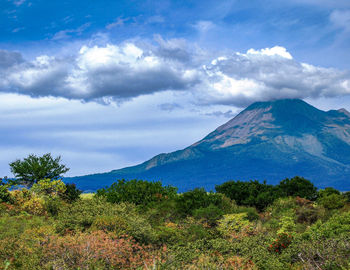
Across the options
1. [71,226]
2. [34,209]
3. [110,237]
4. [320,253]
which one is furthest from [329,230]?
[34,209]

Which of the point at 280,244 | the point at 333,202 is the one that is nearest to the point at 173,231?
the point at 280,244

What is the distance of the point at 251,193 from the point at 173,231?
14.5 m

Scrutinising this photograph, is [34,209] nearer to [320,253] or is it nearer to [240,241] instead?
[240,241]

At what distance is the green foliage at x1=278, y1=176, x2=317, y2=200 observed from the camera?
113ft

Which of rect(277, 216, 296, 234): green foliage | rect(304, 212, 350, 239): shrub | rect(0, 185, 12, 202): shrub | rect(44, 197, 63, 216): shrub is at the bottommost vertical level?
rect(277, 216, 296, 234): green foliage

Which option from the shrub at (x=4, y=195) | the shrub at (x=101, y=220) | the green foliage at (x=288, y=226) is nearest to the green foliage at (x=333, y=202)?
the green foliage at (x=288, y=226)

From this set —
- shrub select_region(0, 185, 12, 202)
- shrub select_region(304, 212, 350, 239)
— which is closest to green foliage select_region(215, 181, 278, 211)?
shrub select_region(304, 212, 350, 239)

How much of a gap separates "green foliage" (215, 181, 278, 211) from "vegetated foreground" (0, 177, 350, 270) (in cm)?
8

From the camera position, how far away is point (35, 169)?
132 feet

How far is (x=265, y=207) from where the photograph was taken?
3192 centimetres

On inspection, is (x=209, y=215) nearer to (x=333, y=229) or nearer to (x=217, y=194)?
(x=217, y=194)

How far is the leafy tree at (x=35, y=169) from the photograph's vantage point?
40.3 meters

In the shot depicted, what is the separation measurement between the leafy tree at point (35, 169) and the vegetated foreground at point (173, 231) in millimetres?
5978

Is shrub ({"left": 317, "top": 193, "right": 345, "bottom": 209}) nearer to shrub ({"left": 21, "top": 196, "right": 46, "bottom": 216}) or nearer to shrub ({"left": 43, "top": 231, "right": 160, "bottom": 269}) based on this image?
shrub ({"left": 43, "top": 231, "right": 160, "bottom": 269})
